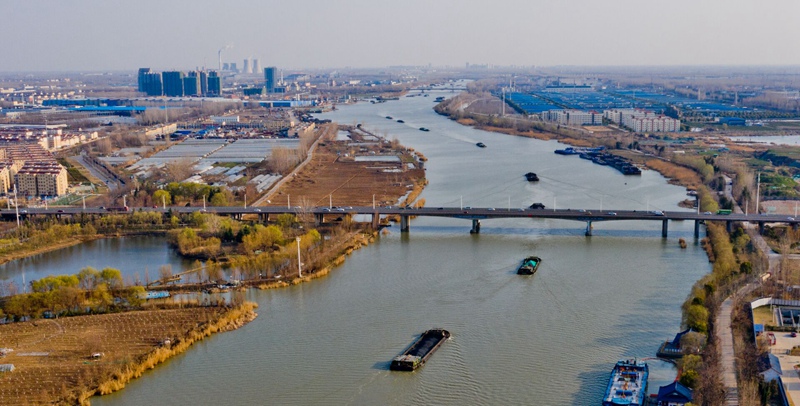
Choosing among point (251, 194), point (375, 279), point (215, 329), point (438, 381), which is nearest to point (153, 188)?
point (251, 194)

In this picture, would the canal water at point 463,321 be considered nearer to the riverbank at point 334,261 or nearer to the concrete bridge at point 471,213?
the riverbank at point 334,261

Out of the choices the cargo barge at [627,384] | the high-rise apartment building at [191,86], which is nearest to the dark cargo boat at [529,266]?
the cargo barge at [627,384]

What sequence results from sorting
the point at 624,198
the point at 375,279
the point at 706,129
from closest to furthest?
the point at 375,279 → the point at 624,198 → the point at 706,129

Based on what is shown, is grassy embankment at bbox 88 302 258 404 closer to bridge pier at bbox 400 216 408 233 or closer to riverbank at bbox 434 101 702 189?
bridge pier at bbox 400 216 408 233

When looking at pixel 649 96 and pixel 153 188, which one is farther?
pixel 649 96

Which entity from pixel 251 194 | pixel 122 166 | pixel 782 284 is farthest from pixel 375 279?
pixel 122 166

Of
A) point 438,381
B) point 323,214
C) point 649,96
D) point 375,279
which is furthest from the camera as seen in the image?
point 649,96

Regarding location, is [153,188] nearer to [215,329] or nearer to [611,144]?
[215,329]

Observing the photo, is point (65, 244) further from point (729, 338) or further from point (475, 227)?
point (729, 338)

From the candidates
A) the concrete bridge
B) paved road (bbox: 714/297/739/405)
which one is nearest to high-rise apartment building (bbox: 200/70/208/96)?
the concrete bridge
